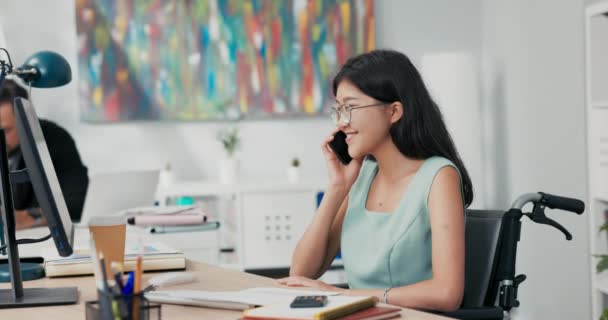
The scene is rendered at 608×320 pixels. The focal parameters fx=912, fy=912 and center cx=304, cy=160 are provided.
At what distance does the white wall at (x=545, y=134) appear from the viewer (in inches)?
154

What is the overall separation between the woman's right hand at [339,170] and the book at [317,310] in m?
0.86

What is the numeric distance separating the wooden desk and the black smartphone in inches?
19.5

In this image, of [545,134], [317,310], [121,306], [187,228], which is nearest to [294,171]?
[545,134]

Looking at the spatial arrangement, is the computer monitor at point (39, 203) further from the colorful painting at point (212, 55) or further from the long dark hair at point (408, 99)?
the colorful painting at point (212, 55)

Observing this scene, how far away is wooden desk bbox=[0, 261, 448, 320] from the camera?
1699mm

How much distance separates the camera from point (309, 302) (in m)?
1.60

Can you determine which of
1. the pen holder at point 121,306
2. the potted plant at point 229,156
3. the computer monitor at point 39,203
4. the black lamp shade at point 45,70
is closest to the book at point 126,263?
the computer monitor at point 39,203

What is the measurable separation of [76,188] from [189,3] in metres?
1.86

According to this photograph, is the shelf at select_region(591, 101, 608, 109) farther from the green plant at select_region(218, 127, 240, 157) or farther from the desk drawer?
the green plant at select_region(218, 127, 240, 157)

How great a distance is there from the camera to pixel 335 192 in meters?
2.48

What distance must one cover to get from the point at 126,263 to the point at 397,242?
674 millimetres

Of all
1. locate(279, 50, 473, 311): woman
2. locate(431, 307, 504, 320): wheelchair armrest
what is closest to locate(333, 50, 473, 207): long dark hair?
locate(279, 50, 473, 311): woman

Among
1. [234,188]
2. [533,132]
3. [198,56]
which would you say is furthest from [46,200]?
[198,56]

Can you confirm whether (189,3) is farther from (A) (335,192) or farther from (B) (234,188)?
(A) (335,192)
